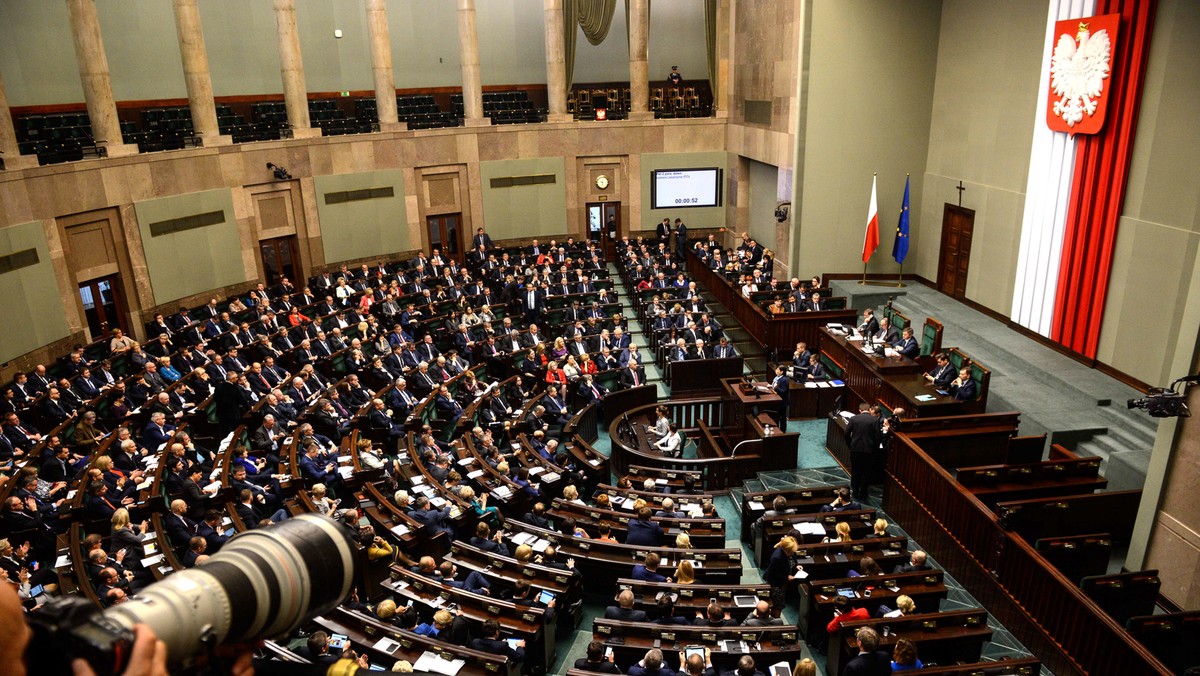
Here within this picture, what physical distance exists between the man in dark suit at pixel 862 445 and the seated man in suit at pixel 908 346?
2.22 meters

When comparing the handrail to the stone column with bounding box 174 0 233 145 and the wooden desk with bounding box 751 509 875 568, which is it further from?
the stone column with bounding box 174 0 233 145

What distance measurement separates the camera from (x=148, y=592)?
169 cm

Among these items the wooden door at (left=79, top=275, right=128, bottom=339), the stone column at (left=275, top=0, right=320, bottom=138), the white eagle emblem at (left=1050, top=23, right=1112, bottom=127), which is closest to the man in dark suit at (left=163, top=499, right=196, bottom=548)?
the wooden door at (left=79, top=275, right=128, bottom=339)

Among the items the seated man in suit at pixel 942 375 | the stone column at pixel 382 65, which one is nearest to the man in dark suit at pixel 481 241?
the stone column at pixel 382 65

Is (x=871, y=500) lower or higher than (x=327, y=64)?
lower

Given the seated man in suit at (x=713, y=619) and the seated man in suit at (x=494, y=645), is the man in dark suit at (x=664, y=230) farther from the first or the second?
the seated man in suit at (x=494, y=645)

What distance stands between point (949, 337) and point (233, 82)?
732 inches

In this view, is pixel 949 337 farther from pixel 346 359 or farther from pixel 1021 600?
pixel 346 359

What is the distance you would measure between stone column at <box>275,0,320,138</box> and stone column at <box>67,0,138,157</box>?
3921 mm

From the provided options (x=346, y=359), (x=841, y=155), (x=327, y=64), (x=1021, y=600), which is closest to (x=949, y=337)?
(x=841, y=155)

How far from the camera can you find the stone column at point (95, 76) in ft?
48.0

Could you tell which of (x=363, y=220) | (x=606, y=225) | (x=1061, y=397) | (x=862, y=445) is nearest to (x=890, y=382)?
(x=862, y=445)

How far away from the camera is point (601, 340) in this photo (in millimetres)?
14266

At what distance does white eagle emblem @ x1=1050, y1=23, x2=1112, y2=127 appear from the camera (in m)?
11.6
